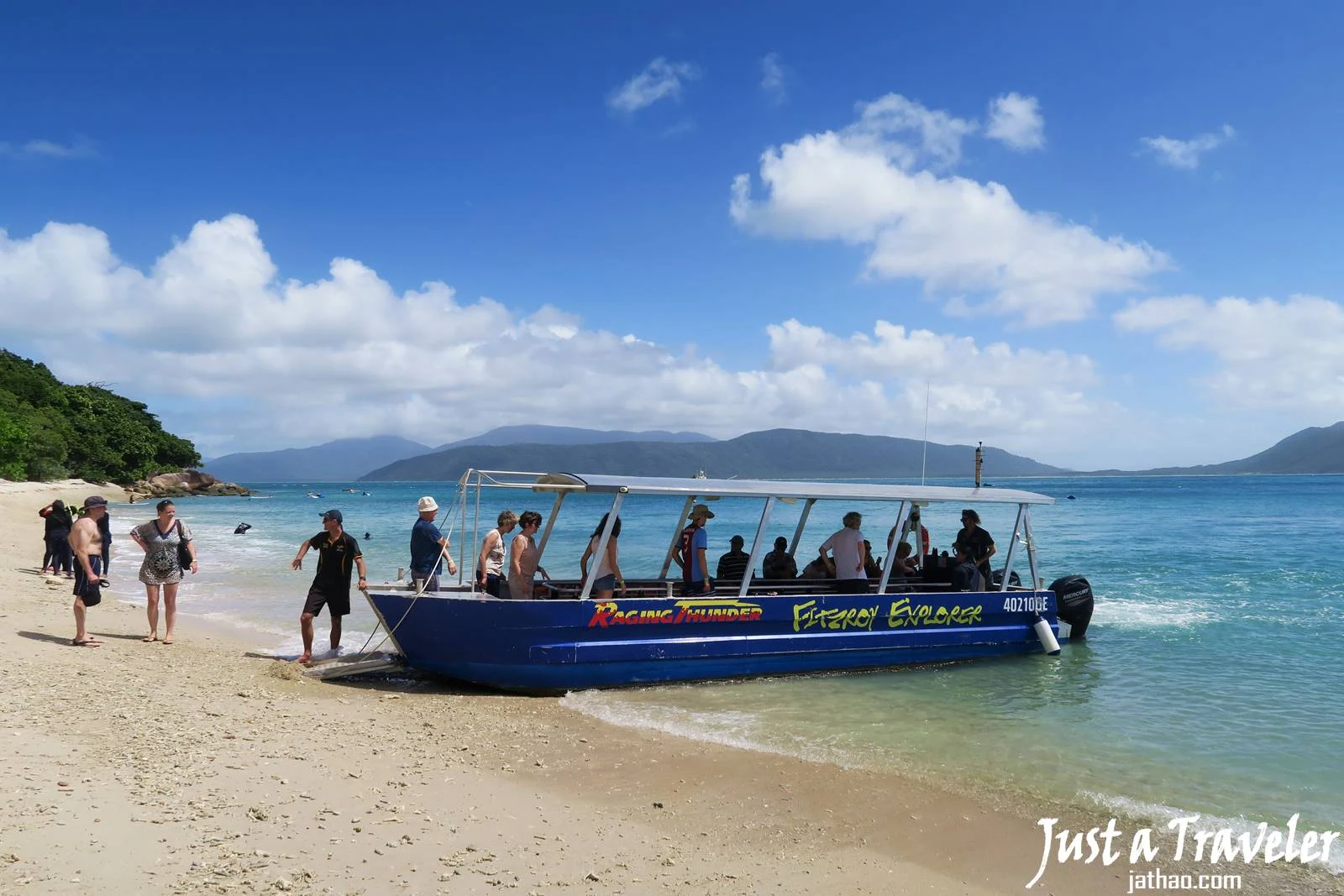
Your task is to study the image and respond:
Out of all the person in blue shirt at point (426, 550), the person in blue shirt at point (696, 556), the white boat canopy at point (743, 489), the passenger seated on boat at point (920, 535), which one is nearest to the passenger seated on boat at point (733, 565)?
the person in blue shirt at point (696, 556)

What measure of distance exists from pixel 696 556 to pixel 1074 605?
681 cm

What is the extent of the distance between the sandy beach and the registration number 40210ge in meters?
6.37

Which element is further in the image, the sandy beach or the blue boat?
Answer: the blue boat

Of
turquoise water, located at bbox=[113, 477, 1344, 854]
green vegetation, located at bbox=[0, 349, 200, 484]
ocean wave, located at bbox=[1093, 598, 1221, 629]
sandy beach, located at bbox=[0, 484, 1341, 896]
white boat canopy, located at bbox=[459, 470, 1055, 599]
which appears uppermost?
green vegetation, located at bbox=[0, 349, 200, 484]

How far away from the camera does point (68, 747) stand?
604cm

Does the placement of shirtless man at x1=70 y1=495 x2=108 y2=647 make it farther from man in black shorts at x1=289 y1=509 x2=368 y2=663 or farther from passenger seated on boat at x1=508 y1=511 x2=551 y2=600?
passenger seated on boat at x1=508 y1=511 x2=551 y2=600

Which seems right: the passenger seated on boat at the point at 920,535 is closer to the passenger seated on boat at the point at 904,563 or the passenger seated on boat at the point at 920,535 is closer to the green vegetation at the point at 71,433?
the passenger seated on boat at the point at 904,563

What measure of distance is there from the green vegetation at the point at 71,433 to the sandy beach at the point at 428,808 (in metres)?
56.4

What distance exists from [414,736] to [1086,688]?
820cm

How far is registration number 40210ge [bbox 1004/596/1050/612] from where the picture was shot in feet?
41.8

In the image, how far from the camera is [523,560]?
10.1 meters

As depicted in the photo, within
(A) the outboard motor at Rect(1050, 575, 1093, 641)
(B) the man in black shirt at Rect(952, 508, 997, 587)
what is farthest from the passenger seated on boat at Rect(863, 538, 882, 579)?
(A) the outboard motor at Rect(1050, 575, 1093, 641)

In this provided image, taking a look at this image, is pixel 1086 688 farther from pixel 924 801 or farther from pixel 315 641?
pixel 315 641

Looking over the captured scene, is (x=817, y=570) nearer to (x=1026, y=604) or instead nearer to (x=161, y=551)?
(x=1026, y=604)
